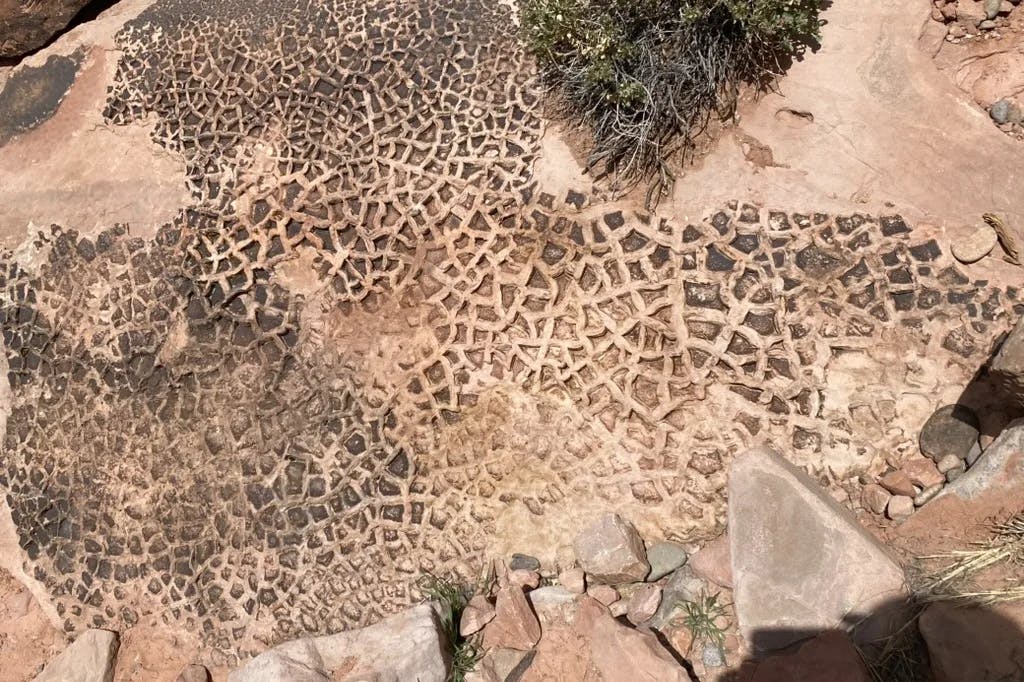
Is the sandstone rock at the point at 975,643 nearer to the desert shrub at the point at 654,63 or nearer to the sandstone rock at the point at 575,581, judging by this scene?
the sandstone rock at the point at 575,581

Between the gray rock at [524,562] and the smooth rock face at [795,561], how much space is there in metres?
1.04

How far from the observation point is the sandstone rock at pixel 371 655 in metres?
3.89

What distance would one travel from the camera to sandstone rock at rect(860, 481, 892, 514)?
3797mm

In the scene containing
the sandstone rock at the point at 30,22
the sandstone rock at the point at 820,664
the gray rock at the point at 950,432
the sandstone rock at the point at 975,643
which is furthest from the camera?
the sandstone rock at the point at 30,22

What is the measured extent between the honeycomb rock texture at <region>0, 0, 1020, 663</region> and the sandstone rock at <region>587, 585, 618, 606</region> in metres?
0.42

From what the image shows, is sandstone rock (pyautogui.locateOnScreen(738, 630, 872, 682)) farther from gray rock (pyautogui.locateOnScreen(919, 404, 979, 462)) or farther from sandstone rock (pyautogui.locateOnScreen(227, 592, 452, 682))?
sandstone rock (pyautogui.locateOnScreen(227, 592, 452, 682))

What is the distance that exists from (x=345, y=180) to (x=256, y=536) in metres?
2.10

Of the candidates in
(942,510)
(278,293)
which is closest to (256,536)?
(278,293)

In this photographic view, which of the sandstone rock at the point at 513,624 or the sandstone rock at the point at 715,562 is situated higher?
the sandstone rock at the point at 715,562

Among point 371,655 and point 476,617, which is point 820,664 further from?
point 371,655

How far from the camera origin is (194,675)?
14.1 ft

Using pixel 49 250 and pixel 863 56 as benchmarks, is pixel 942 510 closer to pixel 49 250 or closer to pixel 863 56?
pixel 863 56

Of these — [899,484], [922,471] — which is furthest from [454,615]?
[922,471]

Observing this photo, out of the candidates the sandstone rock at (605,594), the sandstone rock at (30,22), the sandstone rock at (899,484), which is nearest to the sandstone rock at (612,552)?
the sandstone rock at (605,594)
